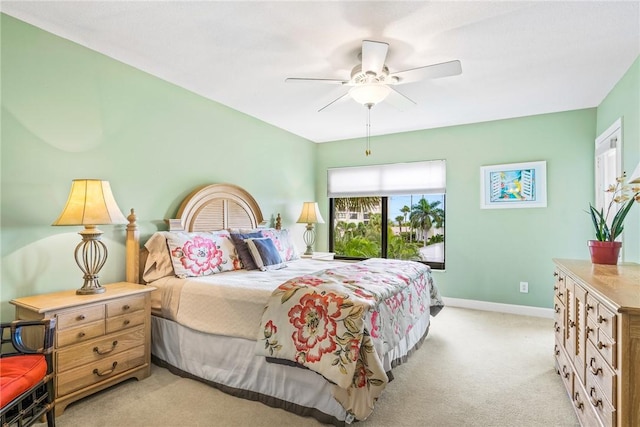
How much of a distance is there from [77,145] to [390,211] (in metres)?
3.98

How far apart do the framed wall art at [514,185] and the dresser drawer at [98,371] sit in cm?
422

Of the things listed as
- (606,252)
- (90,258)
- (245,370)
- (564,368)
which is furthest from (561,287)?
(90,258)

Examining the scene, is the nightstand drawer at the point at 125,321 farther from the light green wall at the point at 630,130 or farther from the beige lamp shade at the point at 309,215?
the light green wall at the point at 630,130

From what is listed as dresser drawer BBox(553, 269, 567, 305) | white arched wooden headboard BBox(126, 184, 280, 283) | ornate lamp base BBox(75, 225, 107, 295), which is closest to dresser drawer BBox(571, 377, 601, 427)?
dresser drawer BBox(553, 269, 567, 305)

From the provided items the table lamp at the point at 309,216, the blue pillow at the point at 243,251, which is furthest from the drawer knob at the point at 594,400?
the table lamp at the point at 309,216

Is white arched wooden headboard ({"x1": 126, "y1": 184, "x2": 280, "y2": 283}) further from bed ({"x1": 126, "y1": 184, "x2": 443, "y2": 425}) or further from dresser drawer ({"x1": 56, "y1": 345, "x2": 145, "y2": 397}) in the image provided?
dresser drawer ({"x1": 56, "y1": 345, "x2": 145, "y2": 397})

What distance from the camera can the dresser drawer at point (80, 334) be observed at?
209cm

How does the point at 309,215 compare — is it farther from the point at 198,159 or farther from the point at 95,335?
the point at 95,335

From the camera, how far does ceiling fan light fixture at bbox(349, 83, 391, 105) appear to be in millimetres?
2620

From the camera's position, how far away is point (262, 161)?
4.55m

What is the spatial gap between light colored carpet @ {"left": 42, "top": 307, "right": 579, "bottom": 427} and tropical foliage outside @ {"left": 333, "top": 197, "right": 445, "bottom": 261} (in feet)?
6.82

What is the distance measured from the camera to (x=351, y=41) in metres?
2.48

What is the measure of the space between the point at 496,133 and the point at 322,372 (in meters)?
3.93

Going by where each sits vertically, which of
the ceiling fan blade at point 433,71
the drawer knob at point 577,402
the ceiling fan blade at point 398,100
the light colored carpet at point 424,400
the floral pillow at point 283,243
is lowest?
the light colored carpet at point 424,400
